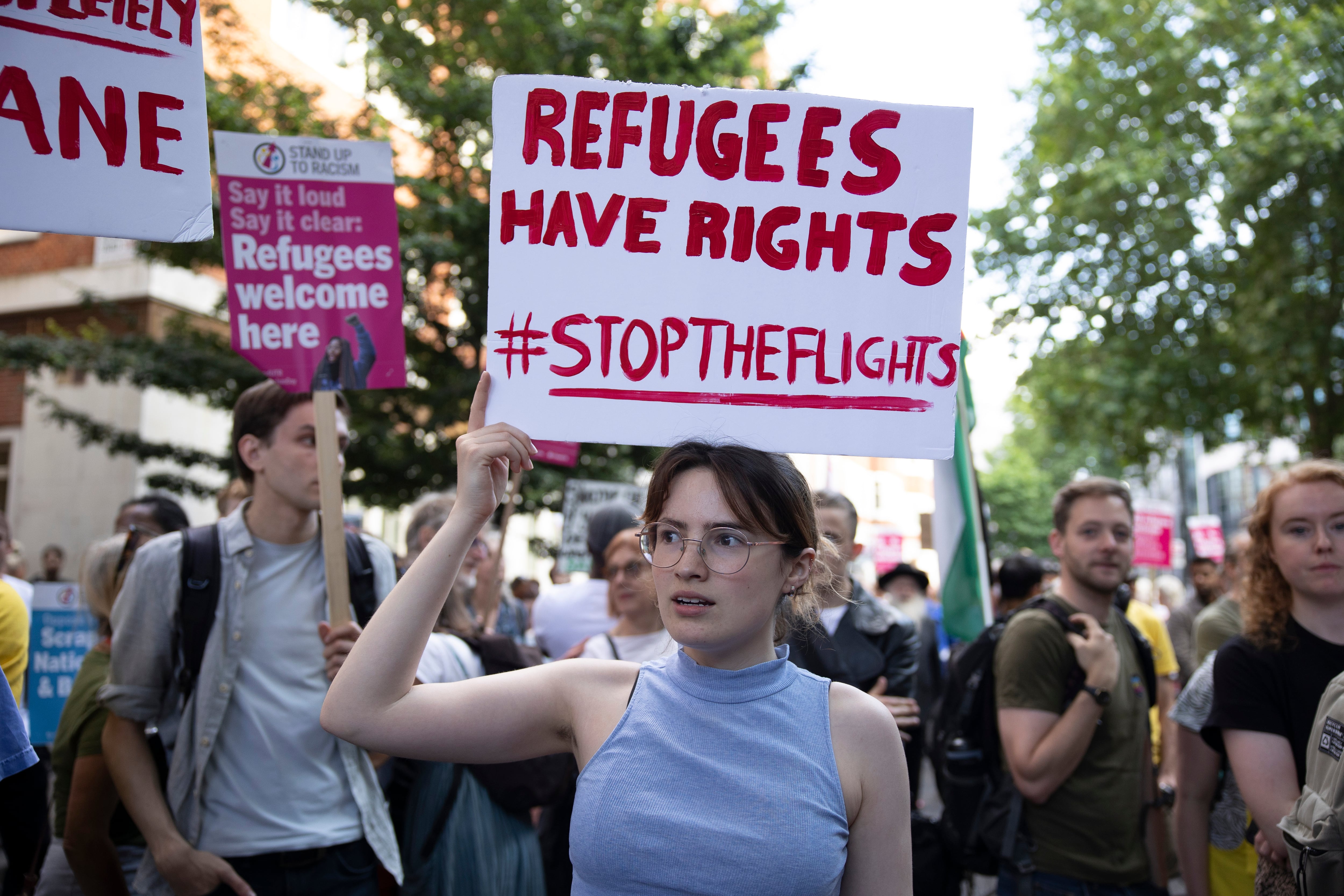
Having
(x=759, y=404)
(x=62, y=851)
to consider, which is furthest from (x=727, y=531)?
(x=62, y=851)

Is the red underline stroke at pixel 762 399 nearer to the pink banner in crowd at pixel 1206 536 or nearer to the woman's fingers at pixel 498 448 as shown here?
the woman's fingers at pixel 498 448

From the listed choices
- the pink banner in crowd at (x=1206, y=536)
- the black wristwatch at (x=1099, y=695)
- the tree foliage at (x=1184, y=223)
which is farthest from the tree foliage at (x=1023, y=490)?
the black wristwatch at (x=1099, y=695)

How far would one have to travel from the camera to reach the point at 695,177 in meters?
2.28

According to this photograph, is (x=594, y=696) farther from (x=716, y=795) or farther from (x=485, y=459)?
(x=485, y=459)

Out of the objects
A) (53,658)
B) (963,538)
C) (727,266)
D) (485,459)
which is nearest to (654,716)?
(485,459)

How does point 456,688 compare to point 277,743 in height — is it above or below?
above

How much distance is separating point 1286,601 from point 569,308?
2156mm

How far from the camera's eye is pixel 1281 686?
280cm

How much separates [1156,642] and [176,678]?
5.14 metres

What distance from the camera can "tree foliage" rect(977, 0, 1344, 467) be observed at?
13.7 m

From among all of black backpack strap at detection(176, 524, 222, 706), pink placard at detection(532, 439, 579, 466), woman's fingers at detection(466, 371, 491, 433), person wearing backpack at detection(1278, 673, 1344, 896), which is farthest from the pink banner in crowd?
woman's fingers at detection(466, 371, 491, 433)

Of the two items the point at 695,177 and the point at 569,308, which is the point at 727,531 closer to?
the point at 569,308

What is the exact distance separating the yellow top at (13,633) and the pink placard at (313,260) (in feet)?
5.82

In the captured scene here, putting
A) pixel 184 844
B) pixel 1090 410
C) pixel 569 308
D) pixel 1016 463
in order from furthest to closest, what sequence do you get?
1. pixel 1016 463
2. pixel 1090 410
3. pixel 184 844
4. pixel 569 308
